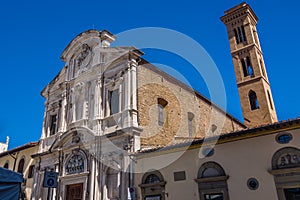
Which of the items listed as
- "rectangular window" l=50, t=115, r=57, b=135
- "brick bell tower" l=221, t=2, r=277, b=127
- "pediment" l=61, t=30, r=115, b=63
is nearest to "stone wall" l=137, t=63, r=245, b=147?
"pediment" l=61, t=30, r=115, b=63

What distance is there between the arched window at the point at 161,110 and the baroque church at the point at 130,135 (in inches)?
2.6

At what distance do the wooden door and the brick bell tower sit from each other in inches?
813

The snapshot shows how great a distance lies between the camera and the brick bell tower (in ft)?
94.0

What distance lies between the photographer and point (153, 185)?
10609mm

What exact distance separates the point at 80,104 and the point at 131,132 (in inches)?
225

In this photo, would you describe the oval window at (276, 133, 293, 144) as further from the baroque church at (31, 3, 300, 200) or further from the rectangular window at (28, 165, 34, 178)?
the rectangular window at (28, 165, 34, 178)

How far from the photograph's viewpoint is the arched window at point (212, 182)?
29.5 feet

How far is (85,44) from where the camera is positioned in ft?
57.8

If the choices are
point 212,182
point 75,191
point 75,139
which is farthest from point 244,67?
point 75,191

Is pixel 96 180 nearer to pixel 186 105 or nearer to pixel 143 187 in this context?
pixel 143 187

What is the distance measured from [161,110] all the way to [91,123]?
4.13 m

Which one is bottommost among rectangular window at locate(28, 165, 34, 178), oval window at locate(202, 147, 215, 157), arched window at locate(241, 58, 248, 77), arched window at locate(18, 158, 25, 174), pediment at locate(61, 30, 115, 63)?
oval window at locate(202, 147, 215, 157)

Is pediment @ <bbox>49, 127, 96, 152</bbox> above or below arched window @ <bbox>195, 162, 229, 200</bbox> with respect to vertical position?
above

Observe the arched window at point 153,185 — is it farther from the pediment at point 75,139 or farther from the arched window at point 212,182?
the pediment at point 75,139
